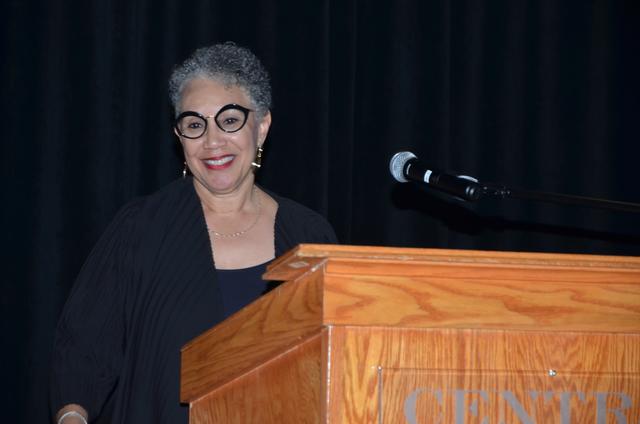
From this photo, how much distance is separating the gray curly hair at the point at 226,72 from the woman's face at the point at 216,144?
19 mm

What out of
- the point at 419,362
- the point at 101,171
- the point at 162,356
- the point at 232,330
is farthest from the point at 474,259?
the point at 101,171

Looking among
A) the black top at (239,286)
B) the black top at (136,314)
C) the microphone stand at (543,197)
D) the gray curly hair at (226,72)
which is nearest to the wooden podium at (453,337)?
the microphone stand at (543,197)

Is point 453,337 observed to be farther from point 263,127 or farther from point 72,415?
point 263,127

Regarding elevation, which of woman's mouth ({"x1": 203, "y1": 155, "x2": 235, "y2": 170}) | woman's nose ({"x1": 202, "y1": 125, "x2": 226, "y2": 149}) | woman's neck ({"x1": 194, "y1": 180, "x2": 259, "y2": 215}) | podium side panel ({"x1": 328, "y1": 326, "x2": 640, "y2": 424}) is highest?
woman's nose ({"x1": 202, "y1": 125, "x2": 226, "y2": 149})

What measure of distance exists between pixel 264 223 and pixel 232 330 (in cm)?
101

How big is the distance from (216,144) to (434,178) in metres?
0.85

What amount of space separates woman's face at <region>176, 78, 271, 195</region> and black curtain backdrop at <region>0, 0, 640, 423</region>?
713 mm

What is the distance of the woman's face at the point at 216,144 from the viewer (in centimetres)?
227

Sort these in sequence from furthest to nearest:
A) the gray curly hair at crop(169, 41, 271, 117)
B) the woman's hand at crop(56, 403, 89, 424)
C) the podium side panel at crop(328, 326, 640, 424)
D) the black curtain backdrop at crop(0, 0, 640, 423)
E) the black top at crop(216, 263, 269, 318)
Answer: the black curtain backdrop at crop(0, 0, 640, 423), the gray curly hair at crop(169, 41, 271, 117), the black top at crop(216, 263, 269, 318), the woman's hand at crop(56, 403, 89, 424), the podium side panel at crop(328, 326, 640, 424)

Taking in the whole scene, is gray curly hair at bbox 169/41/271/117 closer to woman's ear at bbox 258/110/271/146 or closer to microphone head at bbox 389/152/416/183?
woman's ear at bbox 258/110/271/146

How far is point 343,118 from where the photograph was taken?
10.8 ft

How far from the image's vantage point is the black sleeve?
204 centimetres

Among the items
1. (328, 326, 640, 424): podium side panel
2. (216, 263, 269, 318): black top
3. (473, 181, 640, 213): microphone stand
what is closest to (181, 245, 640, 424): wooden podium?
(328, 326, 640, 424): podium side panel

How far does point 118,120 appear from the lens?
295cm
